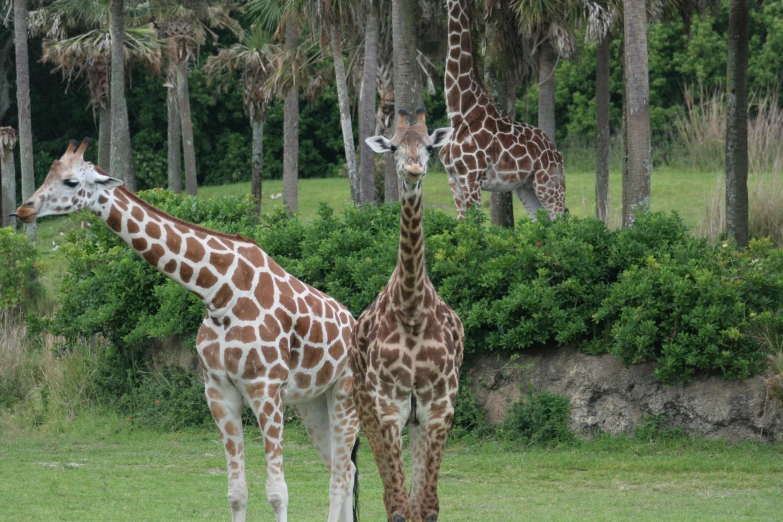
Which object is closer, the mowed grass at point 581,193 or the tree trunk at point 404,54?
the tree trunk at point 404,54

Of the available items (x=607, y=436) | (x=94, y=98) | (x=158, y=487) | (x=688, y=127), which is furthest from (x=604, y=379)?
(x=94, y=98)

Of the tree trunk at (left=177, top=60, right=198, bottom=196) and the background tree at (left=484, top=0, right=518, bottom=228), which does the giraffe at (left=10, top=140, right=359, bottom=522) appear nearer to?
the background tree at (left=484, top=0, right=518, bottom=228)

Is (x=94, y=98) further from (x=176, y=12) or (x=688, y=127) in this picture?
(x=688, y=127)

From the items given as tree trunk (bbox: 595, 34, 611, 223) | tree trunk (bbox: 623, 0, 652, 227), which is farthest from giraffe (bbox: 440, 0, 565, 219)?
tree trunk (bbox: 595, 34, 611, 223)

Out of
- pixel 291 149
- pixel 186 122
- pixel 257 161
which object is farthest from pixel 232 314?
pixel 257 161

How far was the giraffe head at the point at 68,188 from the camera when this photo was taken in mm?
7504

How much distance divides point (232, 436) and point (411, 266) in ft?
6.55

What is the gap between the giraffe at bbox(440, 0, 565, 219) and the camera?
13969 mm

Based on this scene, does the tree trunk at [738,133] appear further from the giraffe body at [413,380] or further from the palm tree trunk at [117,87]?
the palm tree trunk at [117,87]

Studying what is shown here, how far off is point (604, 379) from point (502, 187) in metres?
3.78

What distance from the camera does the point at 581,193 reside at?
27375mm

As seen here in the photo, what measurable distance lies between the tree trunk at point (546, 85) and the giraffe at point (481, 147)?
264cm

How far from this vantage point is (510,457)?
11.0 m

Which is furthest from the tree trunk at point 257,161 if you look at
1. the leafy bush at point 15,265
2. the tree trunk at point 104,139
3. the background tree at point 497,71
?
the background tree at point 497,71
